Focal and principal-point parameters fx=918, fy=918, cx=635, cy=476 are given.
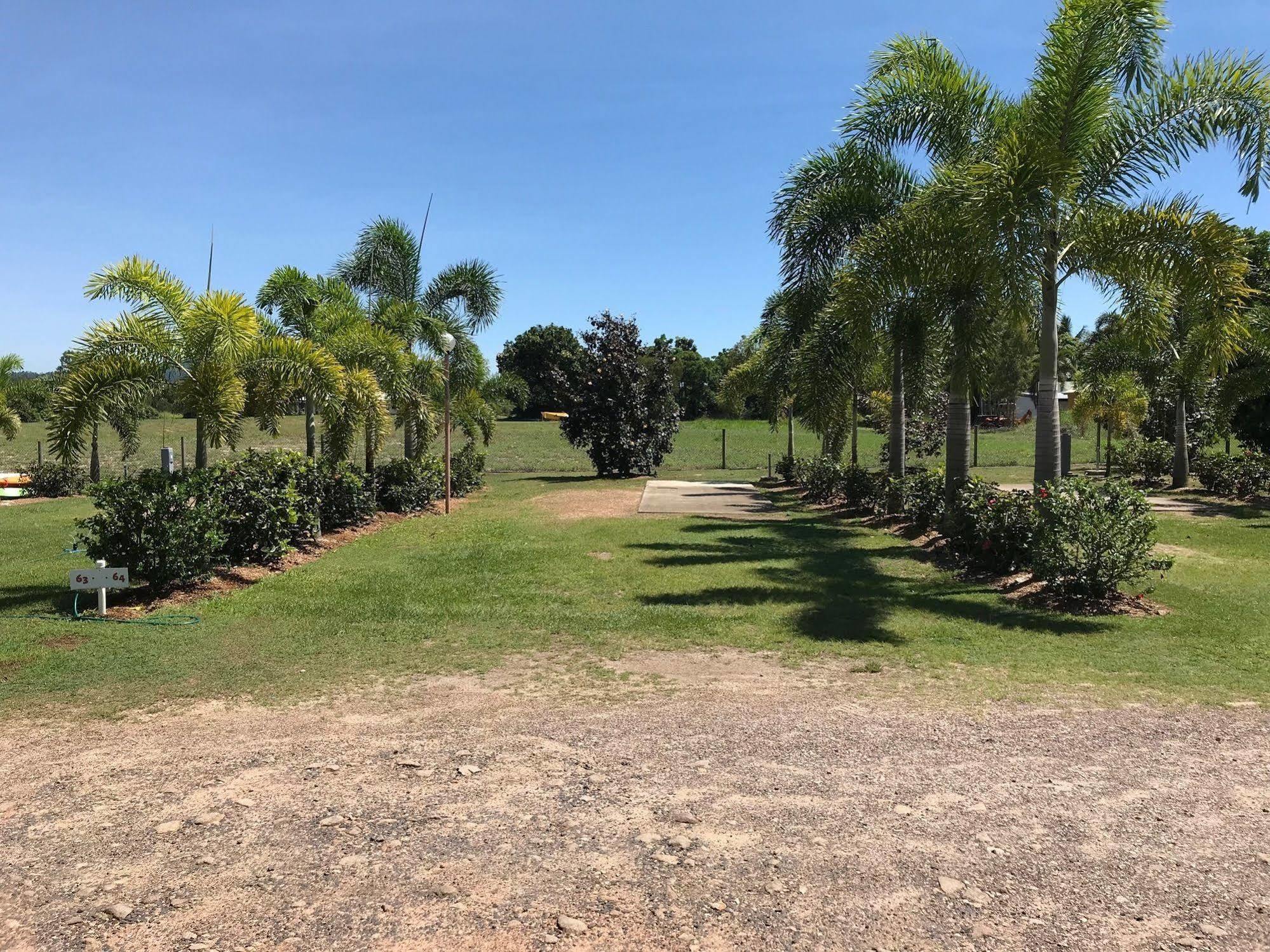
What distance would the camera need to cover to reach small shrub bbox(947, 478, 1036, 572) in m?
9.41

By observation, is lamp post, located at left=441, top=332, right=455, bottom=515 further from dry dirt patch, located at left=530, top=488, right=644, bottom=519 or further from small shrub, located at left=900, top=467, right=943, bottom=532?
small shrub, located at left=900, top=467, right=943, bottom=532

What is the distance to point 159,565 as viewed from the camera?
855 cm

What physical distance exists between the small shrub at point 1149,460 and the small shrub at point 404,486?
1776 cm

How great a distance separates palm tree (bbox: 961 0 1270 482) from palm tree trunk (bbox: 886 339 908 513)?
189 inches

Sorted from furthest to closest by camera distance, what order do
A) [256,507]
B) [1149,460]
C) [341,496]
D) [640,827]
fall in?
[1149,460] → [341,496] → [256,507] → [640,827]

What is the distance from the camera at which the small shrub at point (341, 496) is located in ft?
44.2

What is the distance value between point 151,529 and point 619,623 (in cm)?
450

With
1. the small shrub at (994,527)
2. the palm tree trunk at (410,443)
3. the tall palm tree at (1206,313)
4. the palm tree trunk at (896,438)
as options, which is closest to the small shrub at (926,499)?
the palm tree trunk at (896,438)

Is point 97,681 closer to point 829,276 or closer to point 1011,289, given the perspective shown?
point 1011,289

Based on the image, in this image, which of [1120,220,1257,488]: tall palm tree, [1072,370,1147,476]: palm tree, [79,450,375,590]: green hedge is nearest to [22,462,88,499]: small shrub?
[79,450,375,590]: green hedge

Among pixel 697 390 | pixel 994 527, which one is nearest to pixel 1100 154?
pixel 994 527

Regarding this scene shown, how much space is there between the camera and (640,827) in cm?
363

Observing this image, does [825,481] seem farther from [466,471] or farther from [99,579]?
[99,579]

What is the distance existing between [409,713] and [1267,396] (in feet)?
65.6
